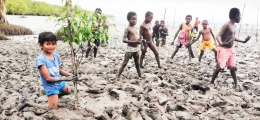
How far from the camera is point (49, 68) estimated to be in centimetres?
335

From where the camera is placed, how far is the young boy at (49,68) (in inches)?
127

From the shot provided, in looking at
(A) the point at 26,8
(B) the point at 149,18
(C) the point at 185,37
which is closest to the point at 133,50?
(B) the point at 149,18

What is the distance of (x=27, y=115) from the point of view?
331 cm

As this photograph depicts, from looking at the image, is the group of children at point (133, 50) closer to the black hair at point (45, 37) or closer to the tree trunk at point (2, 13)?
the black hair at point (45, 37)

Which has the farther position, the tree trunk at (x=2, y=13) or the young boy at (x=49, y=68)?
the tree trunk at (x=2, y=13)

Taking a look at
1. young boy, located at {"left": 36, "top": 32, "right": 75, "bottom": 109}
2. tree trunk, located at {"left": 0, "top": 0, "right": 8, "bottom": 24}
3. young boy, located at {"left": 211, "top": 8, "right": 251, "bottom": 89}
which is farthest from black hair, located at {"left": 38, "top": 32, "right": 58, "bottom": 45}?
tree trunk, located at {"left": 0, "top": 0, "right": 8, "bottom": 24}

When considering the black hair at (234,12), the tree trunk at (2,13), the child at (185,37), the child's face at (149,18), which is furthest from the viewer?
the tree trunk at (2,13)

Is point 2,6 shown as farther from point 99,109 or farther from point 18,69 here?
point 99,109

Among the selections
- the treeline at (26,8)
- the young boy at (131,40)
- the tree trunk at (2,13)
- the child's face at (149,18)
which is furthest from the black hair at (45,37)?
the treeline at (26,8)

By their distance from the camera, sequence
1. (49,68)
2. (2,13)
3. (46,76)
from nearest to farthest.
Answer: (46,76) → (49,68) → (2,13)

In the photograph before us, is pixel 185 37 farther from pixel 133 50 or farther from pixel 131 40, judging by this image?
pixel 133 50

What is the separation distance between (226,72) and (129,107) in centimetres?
426

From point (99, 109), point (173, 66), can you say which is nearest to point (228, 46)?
point (173, 66)

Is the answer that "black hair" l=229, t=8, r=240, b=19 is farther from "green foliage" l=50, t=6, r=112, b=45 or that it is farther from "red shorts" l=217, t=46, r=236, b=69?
"green foliage" l=50, t=6, r=112, b=45
